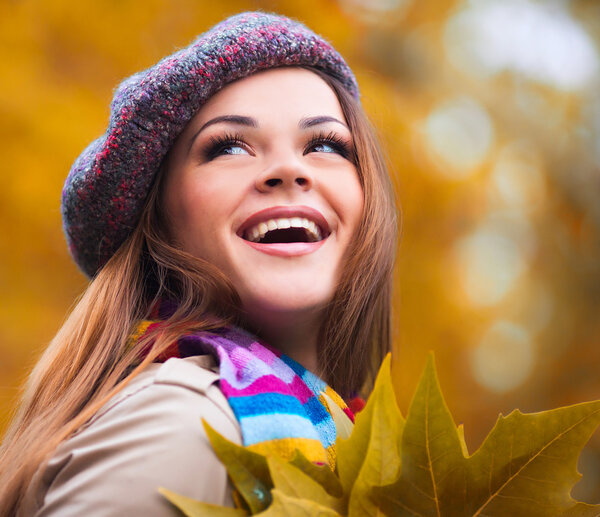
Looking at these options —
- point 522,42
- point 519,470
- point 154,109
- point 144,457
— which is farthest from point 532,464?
point 522,42

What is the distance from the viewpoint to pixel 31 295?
8.59ft

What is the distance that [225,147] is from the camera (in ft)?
4.59

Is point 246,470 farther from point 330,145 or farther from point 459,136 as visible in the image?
point 459,136

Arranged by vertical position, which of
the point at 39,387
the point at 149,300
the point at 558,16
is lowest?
the point at 39,387

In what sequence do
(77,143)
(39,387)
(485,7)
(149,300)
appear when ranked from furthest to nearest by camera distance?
(485,7) → (77,143) → (149,300) → (39,387)

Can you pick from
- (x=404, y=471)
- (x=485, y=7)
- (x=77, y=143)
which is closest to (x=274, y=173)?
(x=404, y=471)

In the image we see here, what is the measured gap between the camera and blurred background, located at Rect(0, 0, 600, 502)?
2.67m

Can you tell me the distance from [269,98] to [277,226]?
29cm

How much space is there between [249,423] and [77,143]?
1.95 meters

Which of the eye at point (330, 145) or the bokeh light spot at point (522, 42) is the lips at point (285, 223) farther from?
the bokeh light spot at point (522, 42)

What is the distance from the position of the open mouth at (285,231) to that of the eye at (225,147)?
→ 17cm

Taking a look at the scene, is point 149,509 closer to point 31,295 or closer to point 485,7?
point 31,295

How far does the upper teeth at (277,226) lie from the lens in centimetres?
133

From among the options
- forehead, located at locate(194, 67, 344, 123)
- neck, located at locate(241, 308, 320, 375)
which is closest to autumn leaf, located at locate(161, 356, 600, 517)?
neck, located at locate(241, 308, 320, 375)
